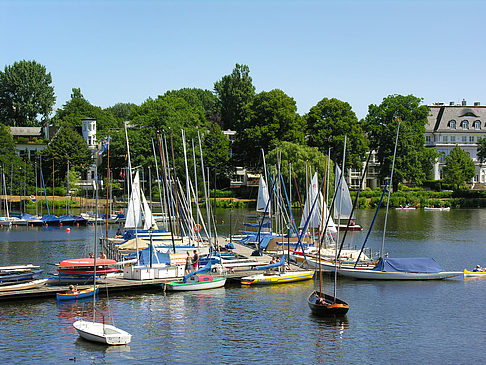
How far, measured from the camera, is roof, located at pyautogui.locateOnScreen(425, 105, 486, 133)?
161500 mm

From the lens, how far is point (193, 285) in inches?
1908

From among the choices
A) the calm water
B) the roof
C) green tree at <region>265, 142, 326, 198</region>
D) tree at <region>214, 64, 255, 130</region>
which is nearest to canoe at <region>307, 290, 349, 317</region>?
the calm water

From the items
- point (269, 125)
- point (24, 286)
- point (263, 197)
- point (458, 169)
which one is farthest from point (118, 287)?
point (458, 169)

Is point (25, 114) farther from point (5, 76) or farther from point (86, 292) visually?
point (86, 292)

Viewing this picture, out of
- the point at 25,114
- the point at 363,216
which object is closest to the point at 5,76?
the point at 25,114

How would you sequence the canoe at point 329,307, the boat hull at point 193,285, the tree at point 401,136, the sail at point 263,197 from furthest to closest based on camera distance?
the tree at point 401,136 → the sail at point 263,197 → the boat hull at point 193,285 → the canoe at point 329,307

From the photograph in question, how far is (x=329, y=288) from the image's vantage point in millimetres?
50406

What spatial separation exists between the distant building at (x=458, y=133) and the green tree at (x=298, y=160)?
5771 centimetres

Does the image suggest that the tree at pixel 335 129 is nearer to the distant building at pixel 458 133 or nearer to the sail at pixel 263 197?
the distant building at pixel 458 133

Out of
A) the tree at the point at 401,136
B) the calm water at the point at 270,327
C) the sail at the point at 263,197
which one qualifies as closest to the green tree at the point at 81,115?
the tree at the point at 401,136

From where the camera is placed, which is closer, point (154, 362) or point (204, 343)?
point (154, 362)

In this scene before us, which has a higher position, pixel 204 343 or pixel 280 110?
pixel 280 110

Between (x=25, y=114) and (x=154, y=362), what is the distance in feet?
486

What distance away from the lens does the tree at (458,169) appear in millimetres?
142875
